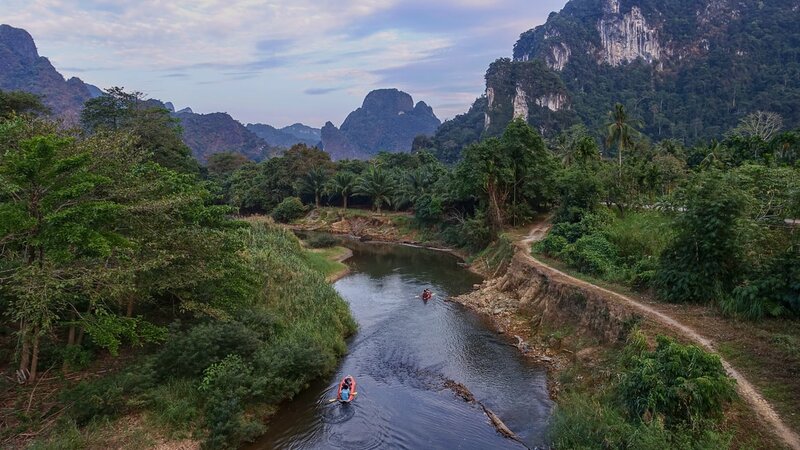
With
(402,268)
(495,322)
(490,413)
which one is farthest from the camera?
(402,268)

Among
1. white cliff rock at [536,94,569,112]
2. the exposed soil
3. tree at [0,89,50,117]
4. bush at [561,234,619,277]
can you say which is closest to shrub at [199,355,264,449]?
the exposed soil

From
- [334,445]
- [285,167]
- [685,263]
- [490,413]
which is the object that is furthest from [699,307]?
[285,167]

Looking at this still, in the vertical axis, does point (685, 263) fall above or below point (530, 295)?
above

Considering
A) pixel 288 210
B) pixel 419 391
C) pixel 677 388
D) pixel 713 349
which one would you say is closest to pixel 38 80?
pixel 288 210

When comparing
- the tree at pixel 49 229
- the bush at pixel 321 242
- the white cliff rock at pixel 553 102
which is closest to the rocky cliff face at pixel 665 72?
the white cliff rock at pixel 553 102

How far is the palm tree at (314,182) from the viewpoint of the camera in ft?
243

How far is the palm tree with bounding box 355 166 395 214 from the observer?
67750 millimetres

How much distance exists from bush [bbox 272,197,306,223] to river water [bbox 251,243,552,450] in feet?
141

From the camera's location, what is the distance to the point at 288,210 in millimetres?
72812

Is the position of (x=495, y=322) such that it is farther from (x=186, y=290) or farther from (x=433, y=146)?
(x=433, y=146)

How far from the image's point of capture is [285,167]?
255 ft

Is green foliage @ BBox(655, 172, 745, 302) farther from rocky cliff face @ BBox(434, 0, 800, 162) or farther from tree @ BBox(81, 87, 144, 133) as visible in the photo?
rocky cliff face @ BBox(434, 0, 800, 162)

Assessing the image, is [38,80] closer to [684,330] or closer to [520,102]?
[520,102]

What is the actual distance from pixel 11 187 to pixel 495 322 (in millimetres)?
22214
